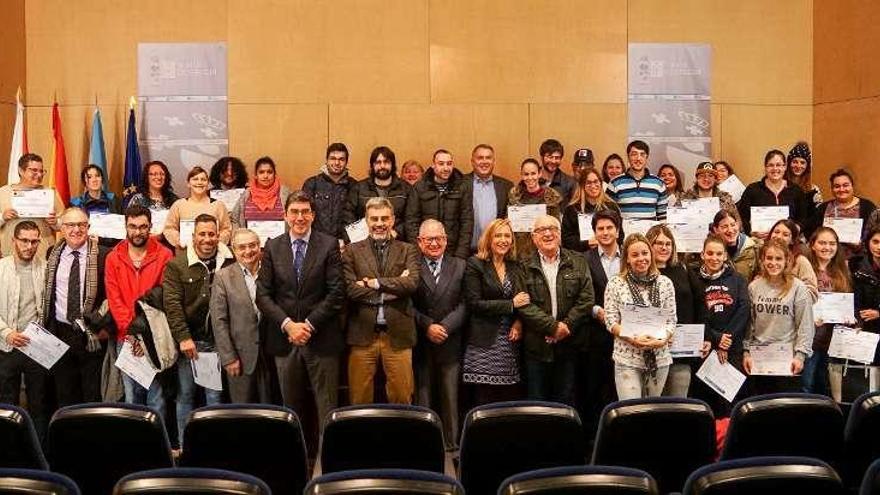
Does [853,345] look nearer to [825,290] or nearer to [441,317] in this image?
[825,290]

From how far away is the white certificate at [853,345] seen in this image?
6.83 meters

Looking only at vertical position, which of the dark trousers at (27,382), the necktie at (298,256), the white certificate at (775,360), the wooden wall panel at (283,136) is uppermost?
the wooden wall panel at (283,136)

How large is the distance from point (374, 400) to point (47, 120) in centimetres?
496

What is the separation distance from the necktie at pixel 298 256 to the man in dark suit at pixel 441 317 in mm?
836

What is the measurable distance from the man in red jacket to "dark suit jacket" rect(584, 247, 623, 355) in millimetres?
2895

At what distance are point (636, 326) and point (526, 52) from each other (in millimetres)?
4625

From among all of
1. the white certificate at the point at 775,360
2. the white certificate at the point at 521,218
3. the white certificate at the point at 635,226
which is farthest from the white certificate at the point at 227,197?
the white certificate at the point at 775,360

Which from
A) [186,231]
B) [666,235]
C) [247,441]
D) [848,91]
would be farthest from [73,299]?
[848,91]

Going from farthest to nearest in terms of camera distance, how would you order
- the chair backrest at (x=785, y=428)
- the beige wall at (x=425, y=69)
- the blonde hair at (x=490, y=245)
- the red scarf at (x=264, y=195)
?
the beige wall at (x=425, y=69) → the red scarf at (x=264, y=195) → the blonde hair at (x=490, y=245) → the chair backrest at (x=785, y=428)

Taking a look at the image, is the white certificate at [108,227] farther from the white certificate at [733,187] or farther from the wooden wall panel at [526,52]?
the white certificate at [733,187]

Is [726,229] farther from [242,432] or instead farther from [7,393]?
[7,393]

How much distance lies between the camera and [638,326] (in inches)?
243

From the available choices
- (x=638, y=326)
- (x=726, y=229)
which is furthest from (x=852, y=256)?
(x=638, y=326)

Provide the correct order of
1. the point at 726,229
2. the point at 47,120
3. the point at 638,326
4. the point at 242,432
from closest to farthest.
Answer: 1. the point at 242,432
2. the point at 638,326
3. the point at 726,229
4. the point at 47,120
